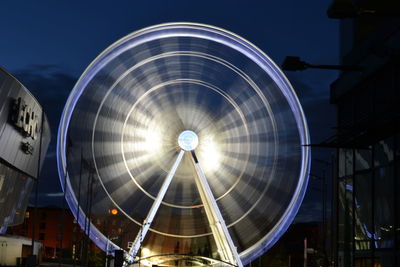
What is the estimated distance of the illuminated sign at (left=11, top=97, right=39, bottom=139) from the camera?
111ft

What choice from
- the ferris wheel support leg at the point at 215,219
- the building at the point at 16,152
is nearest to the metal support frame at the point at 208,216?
the ferris wheel support leg at the point at 215,219

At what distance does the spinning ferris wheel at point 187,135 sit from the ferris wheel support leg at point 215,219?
0.06 meters

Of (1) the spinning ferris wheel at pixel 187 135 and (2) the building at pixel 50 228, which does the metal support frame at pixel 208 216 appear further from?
(2) the building at pixel 50 228

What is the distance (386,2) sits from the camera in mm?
20203

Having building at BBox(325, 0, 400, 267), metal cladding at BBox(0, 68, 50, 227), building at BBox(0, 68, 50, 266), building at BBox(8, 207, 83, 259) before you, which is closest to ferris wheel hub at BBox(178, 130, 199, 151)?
building at BBox(0, 68, 50, 266)

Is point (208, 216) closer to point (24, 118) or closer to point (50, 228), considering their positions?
point (24, 118)

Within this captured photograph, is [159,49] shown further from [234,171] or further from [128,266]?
[128,266]

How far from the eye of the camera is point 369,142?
17.6 m

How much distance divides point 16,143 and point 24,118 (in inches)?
57.0

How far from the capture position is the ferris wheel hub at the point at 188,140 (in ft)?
104

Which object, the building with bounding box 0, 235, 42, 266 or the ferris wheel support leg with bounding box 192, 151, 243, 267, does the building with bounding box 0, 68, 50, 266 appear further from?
the ferris wheel support leg with bounding box 192, 151, 243, 267

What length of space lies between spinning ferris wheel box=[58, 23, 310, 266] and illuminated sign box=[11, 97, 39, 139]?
470 cm

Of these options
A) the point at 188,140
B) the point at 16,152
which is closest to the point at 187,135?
the point at 188,140

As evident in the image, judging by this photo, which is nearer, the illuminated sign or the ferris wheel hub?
the ferris wheel hub
